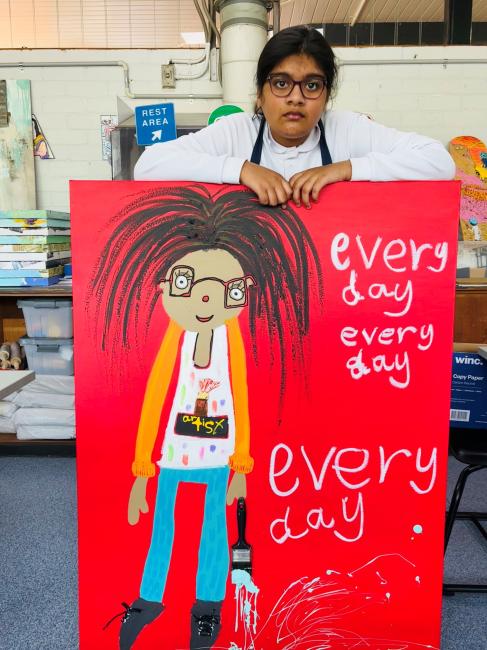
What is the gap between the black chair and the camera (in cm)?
163

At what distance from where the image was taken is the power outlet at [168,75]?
12.1ft

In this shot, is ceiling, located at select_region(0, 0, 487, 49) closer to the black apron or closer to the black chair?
the black apron

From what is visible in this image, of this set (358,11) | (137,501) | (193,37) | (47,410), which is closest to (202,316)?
(137,501)

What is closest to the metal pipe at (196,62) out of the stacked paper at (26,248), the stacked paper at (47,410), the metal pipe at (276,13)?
the metal pipe at (276,13)

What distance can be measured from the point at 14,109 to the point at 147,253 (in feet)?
10.4

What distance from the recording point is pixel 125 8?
4.09 meters

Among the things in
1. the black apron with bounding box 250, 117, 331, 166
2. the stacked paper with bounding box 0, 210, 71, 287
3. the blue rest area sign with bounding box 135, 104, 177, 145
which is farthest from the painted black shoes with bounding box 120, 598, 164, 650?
the blue rest area sign with bounding box 135, 104, 177, 145

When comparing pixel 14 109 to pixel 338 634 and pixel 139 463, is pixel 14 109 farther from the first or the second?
pixel 338 634

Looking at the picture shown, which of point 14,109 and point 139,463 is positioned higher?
point 14,109

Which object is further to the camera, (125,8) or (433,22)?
(433,22)

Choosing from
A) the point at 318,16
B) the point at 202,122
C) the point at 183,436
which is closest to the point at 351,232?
the point at 183,436

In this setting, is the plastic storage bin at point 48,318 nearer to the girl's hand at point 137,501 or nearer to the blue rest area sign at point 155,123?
the blue rest area sign at point 155,123

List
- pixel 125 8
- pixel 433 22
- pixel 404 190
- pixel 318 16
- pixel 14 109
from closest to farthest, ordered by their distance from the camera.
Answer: pixel 404 190, pixel 14 109, pixel 125 8, pixel 433 22, pixel 318 16

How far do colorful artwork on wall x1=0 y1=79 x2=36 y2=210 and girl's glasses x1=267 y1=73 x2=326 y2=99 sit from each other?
2.94m
